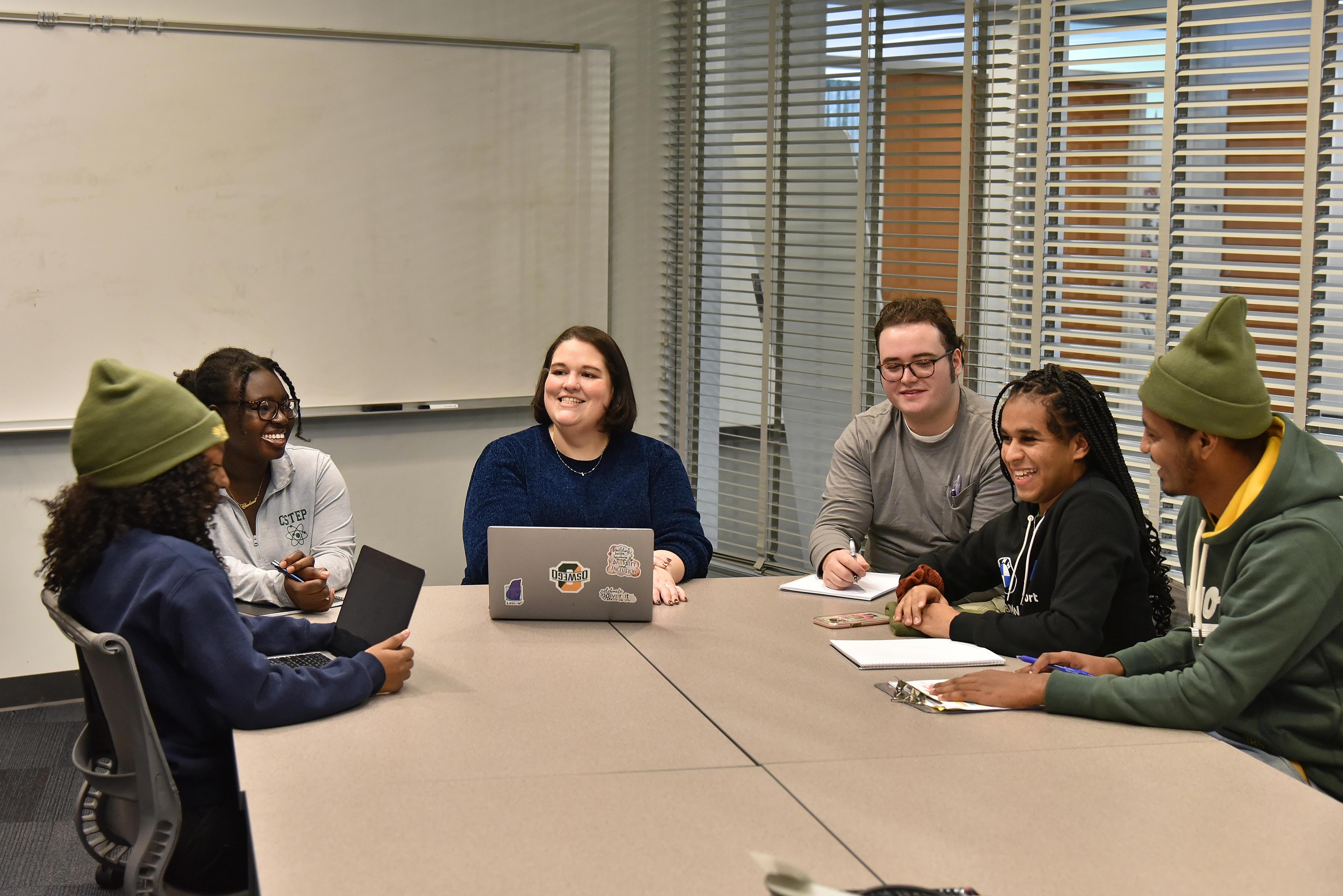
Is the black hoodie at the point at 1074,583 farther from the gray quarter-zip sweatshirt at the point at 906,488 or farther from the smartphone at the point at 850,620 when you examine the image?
the gray quarter-zip sweatshirt at the point at 906,488

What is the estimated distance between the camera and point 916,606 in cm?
235

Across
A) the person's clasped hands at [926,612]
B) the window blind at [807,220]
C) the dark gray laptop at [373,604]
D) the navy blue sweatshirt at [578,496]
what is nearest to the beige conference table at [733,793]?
the dark gray laptop at [373,604]

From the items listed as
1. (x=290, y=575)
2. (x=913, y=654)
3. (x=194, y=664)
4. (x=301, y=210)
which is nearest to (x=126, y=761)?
(x=194, y=664)

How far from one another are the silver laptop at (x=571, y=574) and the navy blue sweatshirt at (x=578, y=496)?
17.9 inches

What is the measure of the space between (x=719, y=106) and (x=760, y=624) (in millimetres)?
2561

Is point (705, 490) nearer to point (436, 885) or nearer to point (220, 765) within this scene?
point (220, 765)

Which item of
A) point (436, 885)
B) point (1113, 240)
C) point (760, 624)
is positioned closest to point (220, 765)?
point (436, 885)

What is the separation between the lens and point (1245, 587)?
1815 mm

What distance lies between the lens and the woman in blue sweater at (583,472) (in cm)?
290

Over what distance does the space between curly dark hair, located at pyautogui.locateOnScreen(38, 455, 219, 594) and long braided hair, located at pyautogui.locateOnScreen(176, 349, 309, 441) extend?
979mm

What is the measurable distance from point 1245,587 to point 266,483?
2220mm

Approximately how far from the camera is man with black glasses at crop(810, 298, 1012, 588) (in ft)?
9.66

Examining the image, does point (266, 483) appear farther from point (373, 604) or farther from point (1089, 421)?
point (1089, 421)

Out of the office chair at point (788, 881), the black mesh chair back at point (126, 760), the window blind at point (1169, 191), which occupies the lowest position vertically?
the black mesh chair back at point (126, 760)
